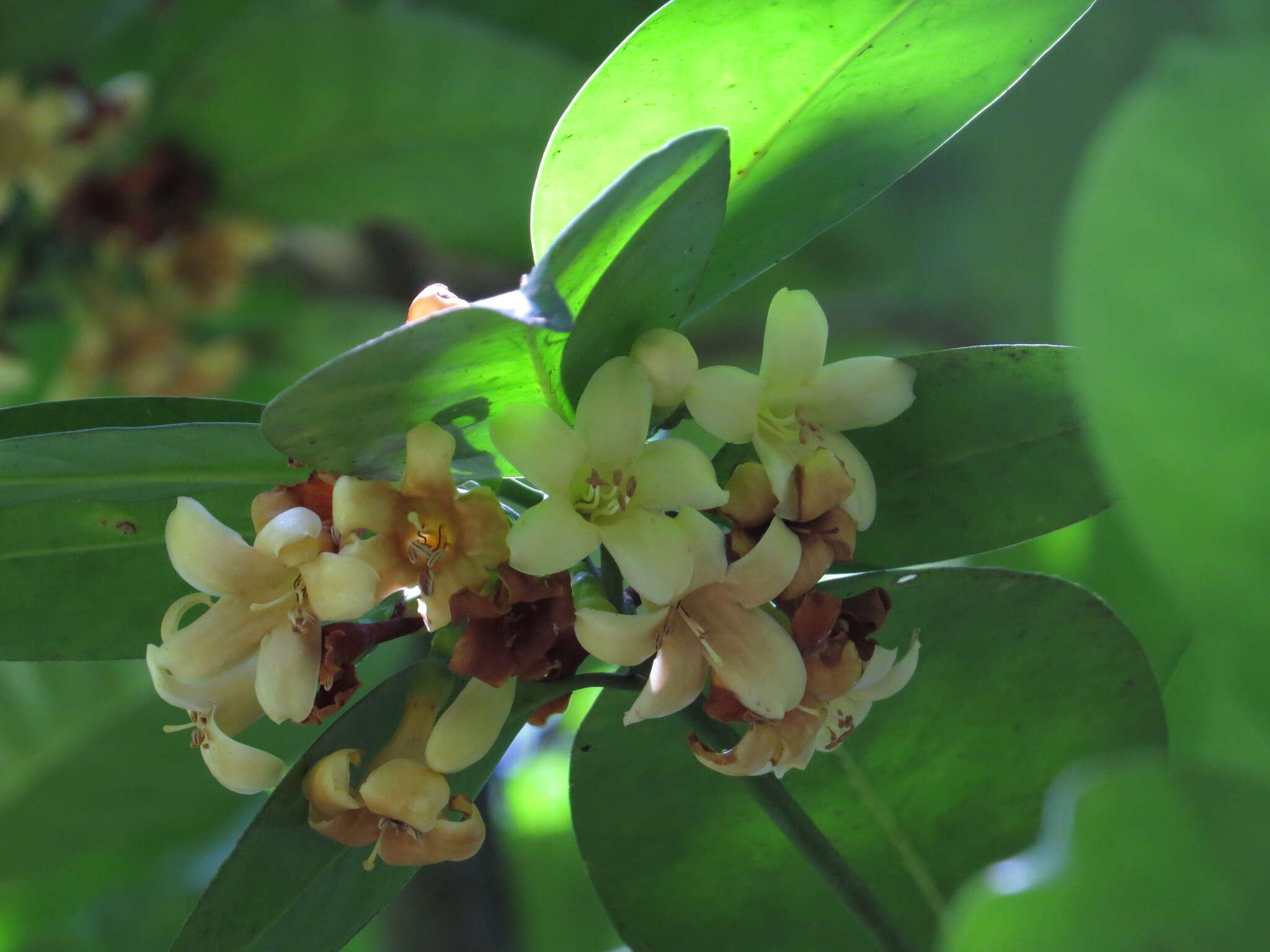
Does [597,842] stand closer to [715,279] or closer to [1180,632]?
[715,279]

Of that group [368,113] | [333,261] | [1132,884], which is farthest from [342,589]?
[333,261]

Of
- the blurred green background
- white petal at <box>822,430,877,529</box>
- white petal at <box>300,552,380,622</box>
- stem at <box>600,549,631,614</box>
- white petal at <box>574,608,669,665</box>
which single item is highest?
white petal at <box>300,552,380,622</box>

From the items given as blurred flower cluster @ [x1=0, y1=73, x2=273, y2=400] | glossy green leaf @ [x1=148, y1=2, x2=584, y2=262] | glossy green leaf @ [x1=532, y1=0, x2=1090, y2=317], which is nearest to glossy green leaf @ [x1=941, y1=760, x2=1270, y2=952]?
glossy green leaf @ [x1=532, y1=0, x2=1090, y2=317]

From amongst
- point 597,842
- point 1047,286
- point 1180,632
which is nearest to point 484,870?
point 597,842

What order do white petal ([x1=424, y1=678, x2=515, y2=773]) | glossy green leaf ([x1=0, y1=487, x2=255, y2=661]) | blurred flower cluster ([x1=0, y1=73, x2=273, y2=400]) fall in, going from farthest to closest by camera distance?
1. blurred flower cluster ([x1=0, y1=73, x2=273, y2=400])
2. glossy green leaf ([x1=0, y1=487, x2=255, y2=661])
3. white petal ([x1=424, y1=678, x2=515, y2=773])

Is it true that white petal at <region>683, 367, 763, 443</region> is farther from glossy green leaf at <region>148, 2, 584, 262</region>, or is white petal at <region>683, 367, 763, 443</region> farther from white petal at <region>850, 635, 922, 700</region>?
glossy green leaf at <region>148, 2, 584, 262</region>

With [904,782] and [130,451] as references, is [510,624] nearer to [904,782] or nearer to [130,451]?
[130,451]

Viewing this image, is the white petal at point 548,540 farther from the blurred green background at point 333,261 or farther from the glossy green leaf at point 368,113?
the glossy green leaf at point 368,113
